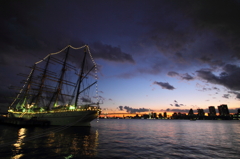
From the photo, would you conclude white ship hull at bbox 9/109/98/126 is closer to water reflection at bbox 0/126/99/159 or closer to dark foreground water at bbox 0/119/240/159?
dark foreground water at bbox 0/119/240/159

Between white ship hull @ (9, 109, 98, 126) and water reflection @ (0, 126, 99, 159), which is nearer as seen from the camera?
water reflection @ (0, 126, 99, 159)

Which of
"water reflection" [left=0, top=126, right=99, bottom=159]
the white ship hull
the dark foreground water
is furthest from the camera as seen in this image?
the white ship hull

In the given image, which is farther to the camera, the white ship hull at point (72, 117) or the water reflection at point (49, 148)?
the white ship hull at point (72, 117)

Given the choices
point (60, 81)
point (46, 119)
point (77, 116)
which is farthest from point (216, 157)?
point (60, 81)

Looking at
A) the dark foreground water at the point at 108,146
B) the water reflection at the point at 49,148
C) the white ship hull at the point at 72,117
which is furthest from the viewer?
the white ship hull at the point at 72,117

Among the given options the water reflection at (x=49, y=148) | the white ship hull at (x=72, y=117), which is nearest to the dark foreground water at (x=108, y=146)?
the water reflection at (x=49, y=148)

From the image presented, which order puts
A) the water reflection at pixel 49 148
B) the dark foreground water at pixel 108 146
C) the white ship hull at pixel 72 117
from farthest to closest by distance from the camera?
the white ship hull at pixel 72 117, the dark foreground water at pixel 108 146, the water reflection at pixel 49 148

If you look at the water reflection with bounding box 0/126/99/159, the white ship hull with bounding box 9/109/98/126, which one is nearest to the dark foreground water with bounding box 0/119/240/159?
the water reflection with bounding box 0/126/99/159

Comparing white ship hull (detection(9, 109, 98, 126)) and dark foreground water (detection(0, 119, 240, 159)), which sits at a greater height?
white ship hull (detection(9, 109, 98, 126))

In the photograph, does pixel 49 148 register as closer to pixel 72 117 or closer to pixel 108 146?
pixel 108 146

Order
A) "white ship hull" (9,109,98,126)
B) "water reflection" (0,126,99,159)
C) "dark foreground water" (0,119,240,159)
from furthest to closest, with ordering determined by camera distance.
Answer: "white ship hull" (9,109,98,126)
"dark foreground water" (0,119,240,159)
"water reflection" (0,126,99,159)

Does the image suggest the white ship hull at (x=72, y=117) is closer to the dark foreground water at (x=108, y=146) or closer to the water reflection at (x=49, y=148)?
the dark foreground water at (x=108, y=146)

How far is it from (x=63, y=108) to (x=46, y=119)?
10.4m

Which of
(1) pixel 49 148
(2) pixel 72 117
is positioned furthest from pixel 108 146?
(2) pixel 72 117
